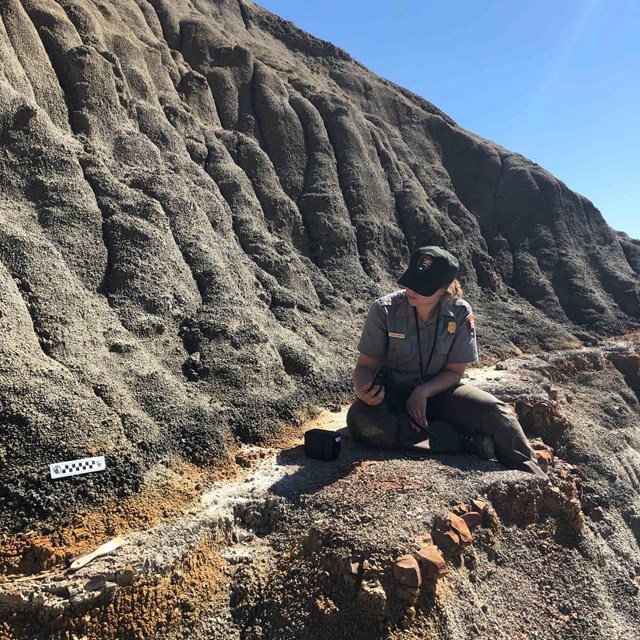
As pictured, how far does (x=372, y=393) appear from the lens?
4.88 meters

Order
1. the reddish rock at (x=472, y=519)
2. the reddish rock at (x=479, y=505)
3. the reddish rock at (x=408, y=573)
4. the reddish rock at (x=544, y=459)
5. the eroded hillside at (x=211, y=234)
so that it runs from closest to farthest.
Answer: the reddish rock at (x=408, y=573) → the reddish rock at (x=472, y=519) → the reddish rock at (x=479, y=505) → the eroded hillside at (x=211, y=234) → the reddish rock at (x=544, y=459)

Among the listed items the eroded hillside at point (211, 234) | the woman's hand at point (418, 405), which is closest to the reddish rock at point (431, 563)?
the woman's hand at point (418, 405)

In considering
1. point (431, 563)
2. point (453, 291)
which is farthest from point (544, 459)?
point (431, 563)

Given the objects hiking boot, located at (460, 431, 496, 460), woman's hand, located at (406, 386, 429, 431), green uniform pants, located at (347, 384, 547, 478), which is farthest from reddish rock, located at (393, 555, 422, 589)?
hiking boot, located at (460, 431, 496, 460)

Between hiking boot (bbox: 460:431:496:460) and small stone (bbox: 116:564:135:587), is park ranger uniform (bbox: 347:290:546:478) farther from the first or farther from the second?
small stone (bbox: 116:564:135:587)

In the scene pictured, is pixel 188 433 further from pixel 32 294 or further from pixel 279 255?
pixel 279 255

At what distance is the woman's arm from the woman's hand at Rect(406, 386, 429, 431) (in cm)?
26

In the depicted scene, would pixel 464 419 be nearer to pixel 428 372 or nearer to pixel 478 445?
pixel 478 445

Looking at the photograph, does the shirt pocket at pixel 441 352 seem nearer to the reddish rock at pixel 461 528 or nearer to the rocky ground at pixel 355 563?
the rocky ground at pixel 355 563

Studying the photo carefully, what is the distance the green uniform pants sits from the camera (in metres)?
5.08

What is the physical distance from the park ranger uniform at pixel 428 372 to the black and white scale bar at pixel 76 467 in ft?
7.47

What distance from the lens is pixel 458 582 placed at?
13.2 ft

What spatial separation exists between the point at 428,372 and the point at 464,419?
553 millimetres

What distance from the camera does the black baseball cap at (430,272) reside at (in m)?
4.71
